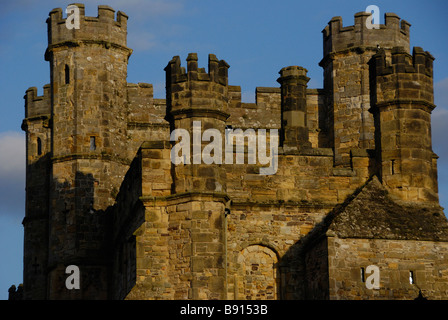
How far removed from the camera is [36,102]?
53.2 meters

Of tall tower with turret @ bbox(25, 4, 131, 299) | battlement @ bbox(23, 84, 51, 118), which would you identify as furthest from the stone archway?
battlement @ bbox(23, 84, 51, 118)

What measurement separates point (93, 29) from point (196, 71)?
1049 cm

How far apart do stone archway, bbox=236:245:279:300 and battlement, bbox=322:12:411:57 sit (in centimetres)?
1190

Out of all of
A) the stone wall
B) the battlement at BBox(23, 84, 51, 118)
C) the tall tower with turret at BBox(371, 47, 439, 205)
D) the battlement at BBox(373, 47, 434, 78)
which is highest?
the battlement at BBox(23, 84, 51, 118)

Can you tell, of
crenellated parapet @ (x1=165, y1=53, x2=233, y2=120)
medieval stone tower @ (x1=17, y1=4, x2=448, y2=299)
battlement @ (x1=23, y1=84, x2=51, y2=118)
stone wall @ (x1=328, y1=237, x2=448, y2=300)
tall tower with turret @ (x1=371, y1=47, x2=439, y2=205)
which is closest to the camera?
stone wall @ (x1=328, y1=237, x2=448, y2=300)

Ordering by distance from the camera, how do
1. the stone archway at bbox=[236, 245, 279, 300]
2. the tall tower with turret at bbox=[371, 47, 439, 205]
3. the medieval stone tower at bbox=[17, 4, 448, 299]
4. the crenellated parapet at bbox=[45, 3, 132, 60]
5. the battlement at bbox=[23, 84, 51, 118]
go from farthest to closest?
the battlement at bbox=[23, 84, 51, 118] < the crenellated parapet at bbox=[45, 3, 132, 60] < the tall tower with turret at bbox=[371, 47, 439, 205] < the stone archway at bbox=[236, 245, 279, 300] < the medieval stone tower at bbox=[17, 4, 448, 299]

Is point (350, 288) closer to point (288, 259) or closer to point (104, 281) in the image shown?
point (288, 259)

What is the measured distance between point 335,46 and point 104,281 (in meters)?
10.5

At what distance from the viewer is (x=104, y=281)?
158 feet

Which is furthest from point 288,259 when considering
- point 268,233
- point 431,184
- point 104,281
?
point 104,281

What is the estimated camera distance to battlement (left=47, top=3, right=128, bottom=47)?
50.0 metres

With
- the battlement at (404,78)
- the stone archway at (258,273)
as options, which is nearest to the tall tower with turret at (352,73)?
the battlement at (404,78)

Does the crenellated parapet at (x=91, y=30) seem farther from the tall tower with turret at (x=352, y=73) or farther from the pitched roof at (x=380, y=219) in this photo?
the pitched roof at (x=380, y=219)

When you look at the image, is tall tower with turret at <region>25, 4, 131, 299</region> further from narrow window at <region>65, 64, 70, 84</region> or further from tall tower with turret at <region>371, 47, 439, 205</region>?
tall tower with turret at <region>371, 47, 439, 205</region>
